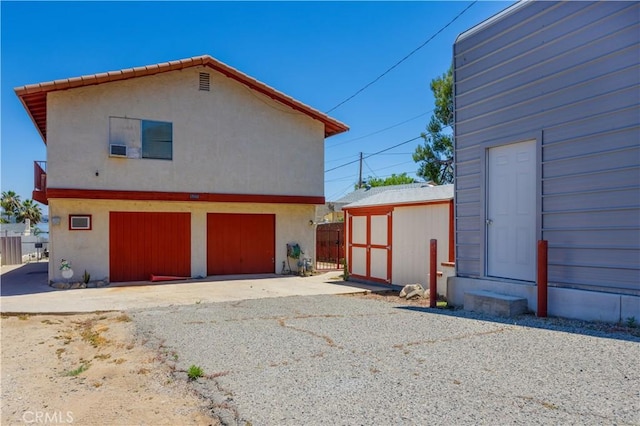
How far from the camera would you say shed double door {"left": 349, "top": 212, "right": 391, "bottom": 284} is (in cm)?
1205

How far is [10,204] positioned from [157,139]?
146 feet

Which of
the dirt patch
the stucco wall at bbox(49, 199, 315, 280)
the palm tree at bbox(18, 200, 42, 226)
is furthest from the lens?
the palm tree at bbox(18, 200, 42, 226)

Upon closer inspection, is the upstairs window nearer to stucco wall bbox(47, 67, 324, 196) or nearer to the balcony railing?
stucco wall bbox(47, 67, 324, 196)

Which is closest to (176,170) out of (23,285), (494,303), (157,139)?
(157,139)

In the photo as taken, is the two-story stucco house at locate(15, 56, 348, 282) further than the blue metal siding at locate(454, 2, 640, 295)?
Yes

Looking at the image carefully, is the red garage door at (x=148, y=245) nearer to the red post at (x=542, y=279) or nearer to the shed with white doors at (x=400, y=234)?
the shed with white doors at (x=400, y=234)

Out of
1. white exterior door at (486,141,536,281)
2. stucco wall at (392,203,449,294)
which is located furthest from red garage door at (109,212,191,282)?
white exterior door at (486,141,536,281)

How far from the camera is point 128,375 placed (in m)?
4.38

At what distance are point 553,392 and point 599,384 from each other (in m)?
0.46

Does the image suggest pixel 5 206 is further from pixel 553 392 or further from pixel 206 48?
pixel 553 392

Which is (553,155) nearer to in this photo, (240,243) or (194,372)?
(194,372)

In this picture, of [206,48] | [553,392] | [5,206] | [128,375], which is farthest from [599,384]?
[5,206]

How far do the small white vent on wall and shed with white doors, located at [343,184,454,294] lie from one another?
272 inches

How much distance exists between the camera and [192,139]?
13.2 m
